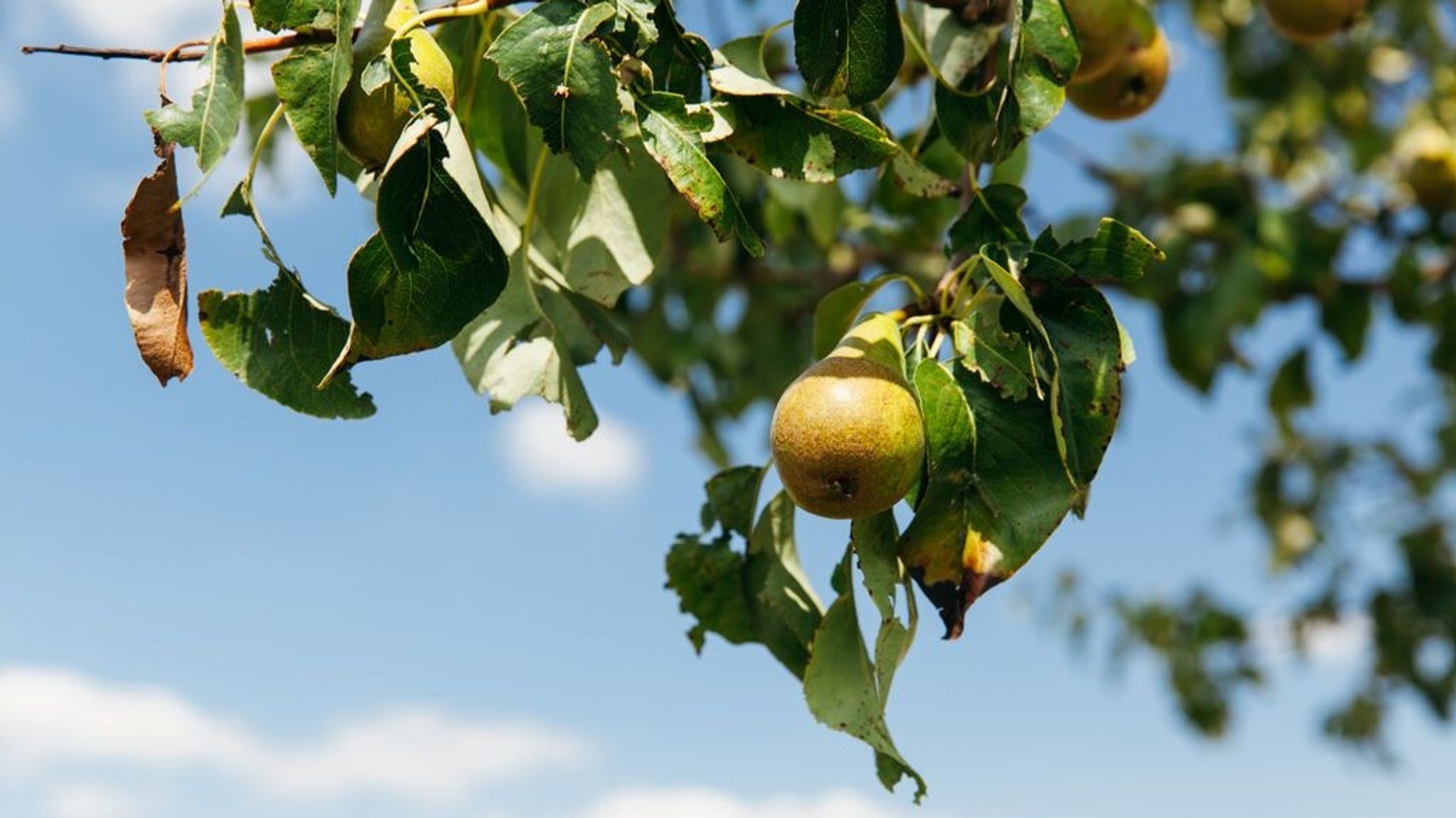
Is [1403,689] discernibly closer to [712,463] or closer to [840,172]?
[712,463]

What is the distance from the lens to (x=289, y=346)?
4.45 ft

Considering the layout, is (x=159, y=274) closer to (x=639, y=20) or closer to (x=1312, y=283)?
(x=639, y=20)

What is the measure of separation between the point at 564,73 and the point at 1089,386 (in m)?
0.54

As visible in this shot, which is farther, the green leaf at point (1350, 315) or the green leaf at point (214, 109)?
the green leaf at point (1350, 315)

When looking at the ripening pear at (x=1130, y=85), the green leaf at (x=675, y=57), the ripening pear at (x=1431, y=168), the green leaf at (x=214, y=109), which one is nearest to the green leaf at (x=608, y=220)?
the green leaf at (x=675, y=57)

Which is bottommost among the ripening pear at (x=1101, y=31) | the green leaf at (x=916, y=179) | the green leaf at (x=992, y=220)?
the green leaf at (x=992, y=220)

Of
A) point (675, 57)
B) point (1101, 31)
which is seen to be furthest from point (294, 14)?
point (1101, 31)

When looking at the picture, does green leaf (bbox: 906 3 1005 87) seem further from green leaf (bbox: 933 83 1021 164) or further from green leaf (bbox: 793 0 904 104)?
green leaf (bbox: 793 0 904 104)

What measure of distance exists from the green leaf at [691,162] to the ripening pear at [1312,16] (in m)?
1.42

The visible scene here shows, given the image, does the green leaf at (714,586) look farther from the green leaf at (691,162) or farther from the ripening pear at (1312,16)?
the ripening pear at (1312,16)

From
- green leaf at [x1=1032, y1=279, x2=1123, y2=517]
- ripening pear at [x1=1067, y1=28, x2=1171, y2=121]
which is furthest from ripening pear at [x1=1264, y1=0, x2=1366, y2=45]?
green leaf at [x1=1032, y1=279, x2=1123, y2=517]

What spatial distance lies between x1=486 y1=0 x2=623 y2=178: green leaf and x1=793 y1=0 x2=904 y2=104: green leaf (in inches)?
7.5

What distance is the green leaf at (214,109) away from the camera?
1.20 m

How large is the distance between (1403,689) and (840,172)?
6370 mm
